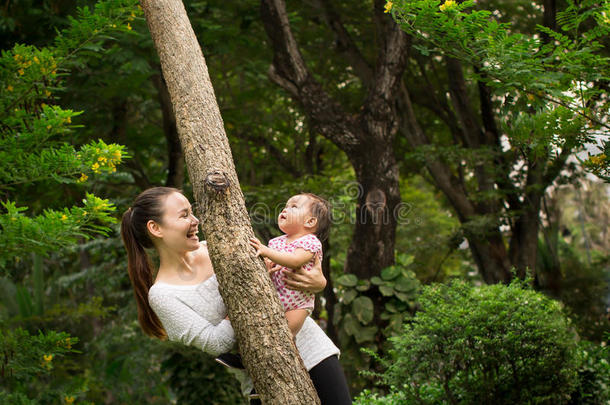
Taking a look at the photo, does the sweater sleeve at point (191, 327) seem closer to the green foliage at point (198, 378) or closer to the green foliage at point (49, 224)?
the green foliage at point (49, 224)

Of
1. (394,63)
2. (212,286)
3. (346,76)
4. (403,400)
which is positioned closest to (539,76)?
(212,286)

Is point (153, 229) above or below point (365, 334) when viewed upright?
above

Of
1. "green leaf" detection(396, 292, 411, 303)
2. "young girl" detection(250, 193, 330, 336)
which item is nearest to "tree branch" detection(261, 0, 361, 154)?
"green leaf" detection(396, 292, 411, 303)

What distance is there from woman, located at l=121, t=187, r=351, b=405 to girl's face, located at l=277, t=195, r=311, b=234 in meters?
0.27

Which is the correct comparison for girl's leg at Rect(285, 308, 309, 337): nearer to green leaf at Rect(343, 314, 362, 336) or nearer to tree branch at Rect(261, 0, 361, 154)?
green leaf at Rect(343, 314, 362, 336)

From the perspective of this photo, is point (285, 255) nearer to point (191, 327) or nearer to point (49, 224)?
point (191, 327)

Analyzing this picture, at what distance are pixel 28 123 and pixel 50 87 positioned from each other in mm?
308

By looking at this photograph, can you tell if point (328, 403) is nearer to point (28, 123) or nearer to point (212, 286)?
point (212, 286)

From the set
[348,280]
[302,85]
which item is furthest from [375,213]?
[302,85]

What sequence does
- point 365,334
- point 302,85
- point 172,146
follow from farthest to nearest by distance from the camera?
point 172,146
point 302,85
point 365,334

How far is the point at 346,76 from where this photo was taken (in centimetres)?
1118

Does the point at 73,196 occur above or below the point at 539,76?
below

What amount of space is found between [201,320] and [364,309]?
4675mm

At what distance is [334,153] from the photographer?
1218 centimetres
